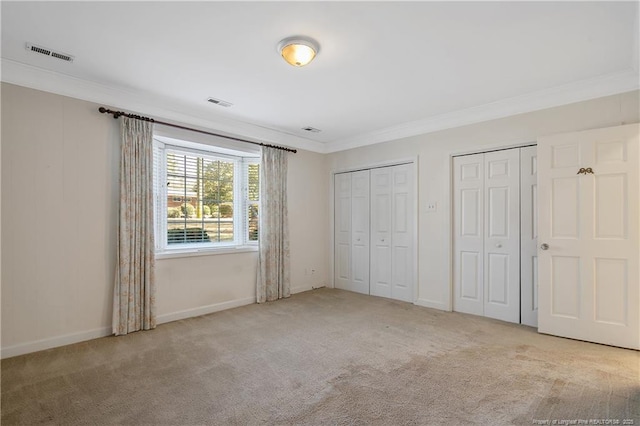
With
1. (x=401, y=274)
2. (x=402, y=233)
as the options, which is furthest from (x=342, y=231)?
(x=401, y=274)

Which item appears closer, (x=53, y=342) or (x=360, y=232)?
(x=53, y=342)

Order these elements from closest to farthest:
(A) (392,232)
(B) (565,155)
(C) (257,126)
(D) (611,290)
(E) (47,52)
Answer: (E) (47,52), (D) (611,290), (B) (565,155), (C) (257,126), (A) (392,232)

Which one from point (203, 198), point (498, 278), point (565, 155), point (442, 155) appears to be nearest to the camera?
point (565, 155)

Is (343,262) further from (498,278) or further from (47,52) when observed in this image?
(47,52)

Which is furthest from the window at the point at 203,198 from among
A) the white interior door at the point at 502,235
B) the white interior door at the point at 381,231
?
the white interior door at the point at 502,235

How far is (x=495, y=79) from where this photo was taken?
323 cm

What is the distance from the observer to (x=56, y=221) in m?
3.14

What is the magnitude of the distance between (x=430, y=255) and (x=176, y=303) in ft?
11.3

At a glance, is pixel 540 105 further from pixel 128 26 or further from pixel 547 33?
pixel 128 26

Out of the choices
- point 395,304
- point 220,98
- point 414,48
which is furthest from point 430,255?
point 220,98

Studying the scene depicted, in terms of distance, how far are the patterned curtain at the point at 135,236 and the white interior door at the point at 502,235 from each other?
405 centimetres

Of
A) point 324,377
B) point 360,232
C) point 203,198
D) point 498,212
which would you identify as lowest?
point 324,377

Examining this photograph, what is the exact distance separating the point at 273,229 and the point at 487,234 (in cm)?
297

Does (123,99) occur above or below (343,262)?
above
